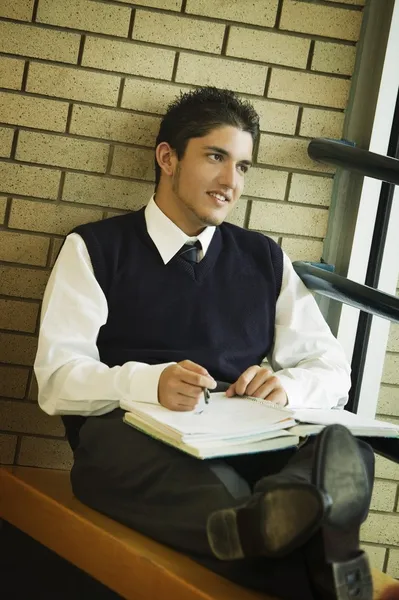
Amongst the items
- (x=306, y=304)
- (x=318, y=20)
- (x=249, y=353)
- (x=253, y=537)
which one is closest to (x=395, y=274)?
(x=306, y=304)

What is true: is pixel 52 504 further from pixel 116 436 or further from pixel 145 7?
pixel 145 7

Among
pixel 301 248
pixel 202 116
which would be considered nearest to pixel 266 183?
pixel 301 248

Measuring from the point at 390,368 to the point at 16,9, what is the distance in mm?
1543

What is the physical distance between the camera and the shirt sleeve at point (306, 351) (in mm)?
2285

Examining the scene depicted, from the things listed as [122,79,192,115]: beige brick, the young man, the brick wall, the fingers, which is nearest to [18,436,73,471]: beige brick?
the brick wall

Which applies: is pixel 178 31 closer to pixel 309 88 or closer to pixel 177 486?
pixel 309 88

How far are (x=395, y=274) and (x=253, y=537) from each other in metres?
1.36

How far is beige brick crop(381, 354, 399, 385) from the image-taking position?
2.68m

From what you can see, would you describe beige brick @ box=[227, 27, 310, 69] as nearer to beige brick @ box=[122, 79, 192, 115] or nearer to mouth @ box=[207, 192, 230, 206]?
beige brick @ box=[122, 79, 192, 115]

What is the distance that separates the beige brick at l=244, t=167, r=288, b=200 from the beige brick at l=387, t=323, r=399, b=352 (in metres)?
0.55

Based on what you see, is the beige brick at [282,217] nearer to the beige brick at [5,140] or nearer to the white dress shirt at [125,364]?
the white dress shirt at [125,364]

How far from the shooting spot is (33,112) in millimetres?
2492

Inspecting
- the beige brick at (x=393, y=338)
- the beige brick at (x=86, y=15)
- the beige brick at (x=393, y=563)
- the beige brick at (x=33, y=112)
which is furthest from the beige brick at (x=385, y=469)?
the beige brick at (x=86, y=15)

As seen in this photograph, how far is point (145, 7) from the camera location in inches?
99.2
